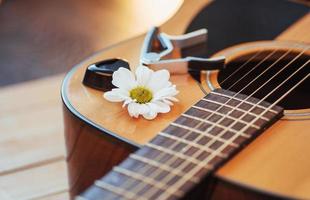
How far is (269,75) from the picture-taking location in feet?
2.83

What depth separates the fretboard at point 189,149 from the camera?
1.78ft

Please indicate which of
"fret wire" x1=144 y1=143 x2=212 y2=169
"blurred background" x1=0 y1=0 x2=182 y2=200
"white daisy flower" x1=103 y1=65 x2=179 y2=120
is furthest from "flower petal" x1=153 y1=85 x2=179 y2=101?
"blurred background" x1=0 y1=0 x2=182 y2=200

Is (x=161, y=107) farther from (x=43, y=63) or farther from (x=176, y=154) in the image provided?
(x=43, y=63)

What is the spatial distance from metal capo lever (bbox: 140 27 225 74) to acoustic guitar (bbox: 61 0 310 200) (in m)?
0.01

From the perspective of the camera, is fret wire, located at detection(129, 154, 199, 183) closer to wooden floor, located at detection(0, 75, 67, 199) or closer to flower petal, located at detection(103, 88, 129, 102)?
flower petal, located at detection(103, 88, 129, 102)

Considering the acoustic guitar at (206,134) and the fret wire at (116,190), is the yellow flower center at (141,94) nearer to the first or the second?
the acoustic guitar at (206,134)

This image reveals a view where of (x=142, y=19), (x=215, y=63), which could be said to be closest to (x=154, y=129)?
(x=215, y=63)

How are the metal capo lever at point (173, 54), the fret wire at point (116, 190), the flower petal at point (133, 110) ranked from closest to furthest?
the fret wire at point (116, 190) < the flower petal at point (133, 110) < the metal capo lever at point (173, 54)

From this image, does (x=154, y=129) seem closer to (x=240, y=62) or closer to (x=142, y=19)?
(x=240, y=62)

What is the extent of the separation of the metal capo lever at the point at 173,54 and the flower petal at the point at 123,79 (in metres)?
0.07

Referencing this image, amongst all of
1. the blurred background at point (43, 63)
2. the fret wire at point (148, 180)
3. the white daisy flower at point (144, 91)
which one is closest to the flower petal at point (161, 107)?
the white daisy flower at point (144, 91)

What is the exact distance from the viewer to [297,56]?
0.86 meters

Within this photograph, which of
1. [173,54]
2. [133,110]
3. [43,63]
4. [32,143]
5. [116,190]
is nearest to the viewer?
[116,190]

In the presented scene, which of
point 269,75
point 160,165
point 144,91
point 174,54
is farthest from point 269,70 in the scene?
point 160,165
